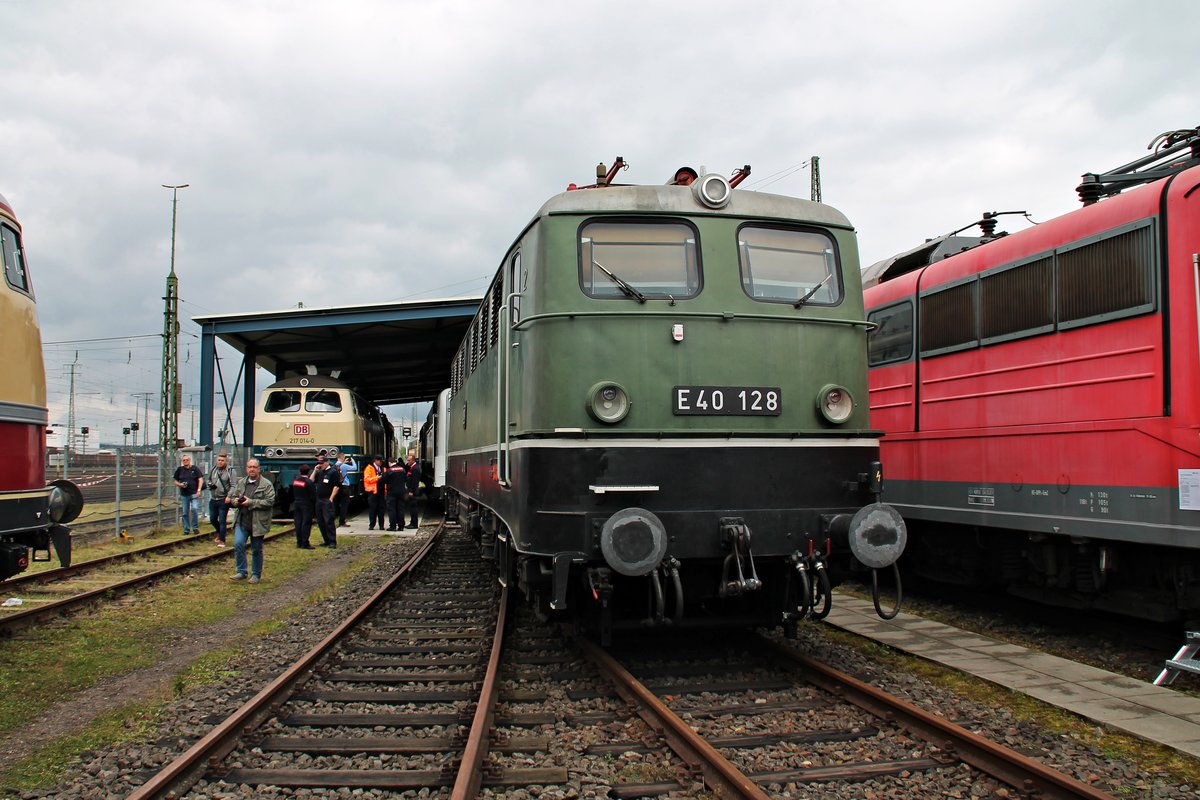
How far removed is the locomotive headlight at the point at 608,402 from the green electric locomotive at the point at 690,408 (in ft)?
0.03

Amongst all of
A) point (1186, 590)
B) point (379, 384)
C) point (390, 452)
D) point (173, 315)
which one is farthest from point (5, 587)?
point (379, 384)

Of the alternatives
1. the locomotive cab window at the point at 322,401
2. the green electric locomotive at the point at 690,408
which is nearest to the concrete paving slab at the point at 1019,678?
the green electric locomotive at the point at 690,408

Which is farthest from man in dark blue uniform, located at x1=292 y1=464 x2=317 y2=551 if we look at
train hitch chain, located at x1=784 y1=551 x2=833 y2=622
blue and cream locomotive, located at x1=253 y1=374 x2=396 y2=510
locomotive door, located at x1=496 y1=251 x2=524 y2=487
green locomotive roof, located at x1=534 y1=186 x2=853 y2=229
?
train hitch chain, located at x1=784 y1=551 x2=833 y2=622

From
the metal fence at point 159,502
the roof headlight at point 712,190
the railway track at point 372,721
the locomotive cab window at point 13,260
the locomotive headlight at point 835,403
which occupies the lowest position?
the railway track at point 372,721

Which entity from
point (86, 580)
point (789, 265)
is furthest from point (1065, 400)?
point (86, 580)

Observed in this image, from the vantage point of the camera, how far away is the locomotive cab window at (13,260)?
6.77 m

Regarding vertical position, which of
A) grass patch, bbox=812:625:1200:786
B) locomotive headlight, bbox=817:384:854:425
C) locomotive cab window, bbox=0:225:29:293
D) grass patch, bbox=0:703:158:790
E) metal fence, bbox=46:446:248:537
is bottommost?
grass patch, bbox=812:625:1200:786

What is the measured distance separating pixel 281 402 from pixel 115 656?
46.1ft

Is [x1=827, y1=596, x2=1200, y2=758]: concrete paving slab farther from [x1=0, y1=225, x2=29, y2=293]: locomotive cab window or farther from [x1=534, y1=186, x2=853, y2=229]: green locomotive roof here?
[x1=0, y1=225, x2=29, y2=293]: locomotive cab window

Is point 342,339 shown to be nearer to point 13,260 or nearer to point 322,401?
point 322,401

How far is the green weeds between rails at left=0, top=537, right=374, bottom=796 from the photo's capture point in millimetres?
5039

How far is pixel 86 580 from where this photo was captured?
36.7ft

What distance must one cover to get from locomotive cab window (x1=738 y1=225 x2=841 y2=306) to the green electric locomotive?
15 mm

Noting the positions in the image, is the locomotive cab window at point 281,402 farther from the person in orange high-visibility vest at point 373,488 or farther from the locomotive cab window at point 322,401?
the person in orange high-visibility vest at point 373,488
